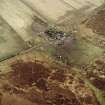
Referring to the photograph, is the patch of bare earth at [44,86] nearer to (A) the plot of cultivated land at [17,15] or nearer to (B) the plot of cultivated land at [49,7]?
Answer: (A) the plot of cultivated land at [17,15]

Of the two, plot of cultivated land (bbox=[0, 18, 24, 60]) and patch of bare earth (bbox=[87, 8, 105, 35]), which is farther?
patch of bare earth (bbox=[87, 8, 105, 35])

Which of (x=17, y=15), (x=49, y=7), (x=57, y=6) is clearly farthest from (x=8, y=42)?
(x=57, y=6)

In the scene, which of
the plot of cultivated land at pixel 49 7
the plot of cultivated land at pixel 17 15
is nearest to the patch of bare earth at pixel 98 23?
the plot of cultivated land at pixel 49 7

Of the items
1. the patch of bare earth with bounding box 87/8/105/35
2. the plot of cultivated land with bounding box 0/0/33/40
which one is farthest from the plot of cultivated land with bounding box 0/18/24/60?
the patch of bare earth with bounding box 87/8/105/35

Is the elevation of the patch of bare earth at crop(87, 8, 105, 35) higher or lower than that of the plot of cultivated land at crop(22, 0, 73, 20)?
lower

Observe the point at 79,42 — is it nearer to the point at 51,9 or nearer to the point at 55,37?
the point at 55,37

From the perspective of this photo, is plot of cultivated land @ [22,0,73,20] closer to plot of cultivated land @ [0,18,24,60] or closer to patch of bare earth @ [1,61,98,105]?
plot of cultivated land @ [0,18,24,60]
